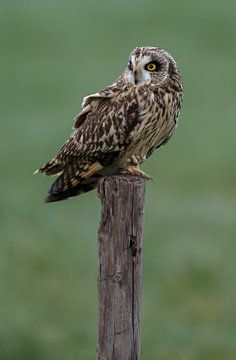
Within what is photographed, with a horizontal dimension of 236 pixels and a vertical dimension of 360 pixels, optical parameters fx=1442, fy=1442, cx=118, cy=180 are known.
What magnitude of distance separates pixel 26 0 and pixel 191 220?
47.5 ft

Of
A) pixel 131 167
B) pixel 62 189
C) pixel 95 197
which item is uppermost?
pixel 95 197

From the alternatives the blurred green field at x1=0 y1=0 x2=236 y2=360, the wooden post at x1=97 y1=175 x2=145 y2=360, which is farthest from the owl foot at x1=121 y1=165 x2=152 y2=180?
the blurred green field at x1=0 y1=0 x2=236 y2=360

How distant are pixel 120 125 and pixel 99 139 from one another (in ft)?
0.46

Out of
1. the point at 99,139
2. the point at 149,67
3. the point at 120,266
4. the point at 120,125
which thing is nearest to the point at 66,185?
the point at 99,139

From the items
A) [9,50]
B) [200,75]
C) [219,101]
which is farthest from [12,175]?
[9,50]

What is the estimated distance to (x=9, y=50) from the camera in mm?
24938

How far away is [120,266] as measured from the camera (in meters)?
6.62

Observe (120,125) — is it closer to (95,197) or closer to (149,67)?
(149,67)

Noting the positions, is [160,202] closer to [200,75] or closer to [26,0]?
[200,75]

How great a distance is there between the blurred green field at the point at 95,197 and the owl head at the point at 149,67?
8.74 ft

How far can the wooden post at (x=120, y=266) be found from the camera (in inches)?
260

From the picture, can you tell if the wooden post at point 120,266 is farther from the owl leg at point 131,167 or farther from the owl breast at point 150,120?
the owl breast at point 150,120

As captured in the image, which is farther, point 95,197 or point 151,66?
point 95,197

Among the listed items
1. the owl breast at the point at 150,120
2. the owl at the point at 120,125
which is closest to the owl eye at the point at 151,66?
the owl at the point at 120,125
